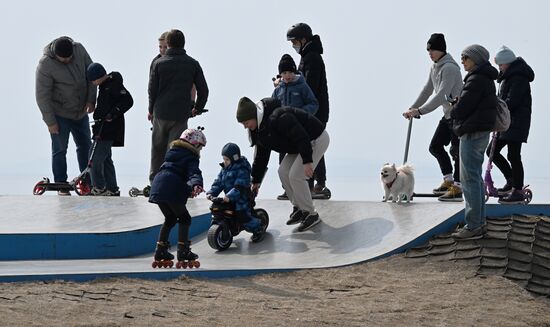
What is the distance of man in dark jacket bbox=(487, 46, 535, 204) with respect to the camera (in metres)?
14.0

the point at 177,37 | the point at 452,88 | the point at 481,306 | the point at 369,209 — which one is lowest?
the point at 481,306

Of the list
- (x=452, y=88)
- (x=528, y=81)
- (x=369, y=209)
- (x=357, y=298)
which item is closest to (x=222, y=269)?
(x=357, y=298)

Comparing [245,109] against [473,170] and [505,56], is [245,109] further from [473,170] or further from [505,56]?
[505,56]

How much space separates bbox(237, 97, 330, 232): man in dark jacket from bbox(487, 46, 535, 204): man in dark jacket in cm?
267

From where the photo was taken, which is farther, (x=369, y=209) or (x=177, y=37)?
(x=177, y=37)

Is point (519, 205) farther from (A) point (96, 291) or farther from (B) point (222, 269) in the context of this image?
(A) point (96, 291)

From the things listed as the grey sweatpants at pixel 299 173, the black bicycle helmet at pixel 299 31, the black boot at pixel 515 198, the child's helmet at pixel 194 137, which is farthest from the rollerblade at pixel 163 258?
the black boot at pixel 515 198

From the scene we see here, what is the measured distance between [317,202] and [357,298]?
170 inches

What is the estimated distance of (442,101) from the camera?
526 inches

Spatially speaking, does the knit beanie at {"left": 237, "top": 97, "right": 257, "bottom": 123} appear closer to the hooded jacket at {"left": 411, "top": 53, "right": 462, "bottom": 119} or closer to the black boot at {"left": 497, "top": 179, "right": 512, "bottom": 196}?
the hooded jacket at {"left": 411, "top": 53, "right": 462, "bottom": 119}

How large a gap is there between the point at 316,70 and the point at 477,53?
3196mm

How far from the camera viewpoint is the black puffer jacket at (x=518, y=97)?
46.0 feet

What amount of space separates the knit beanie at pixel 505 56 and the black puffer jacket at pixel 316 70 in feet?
7.34

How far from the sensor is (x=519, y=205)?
43.7 ft
